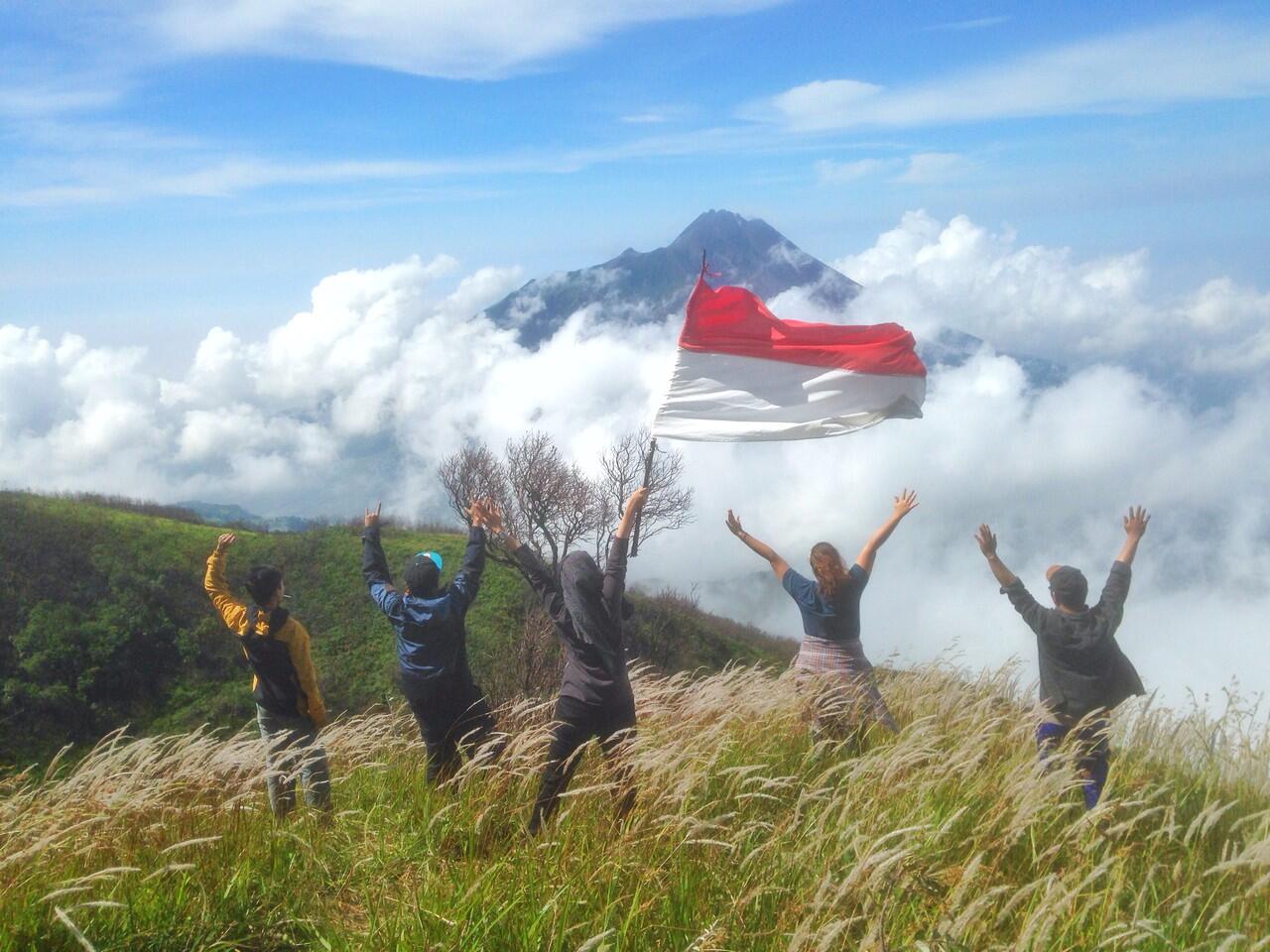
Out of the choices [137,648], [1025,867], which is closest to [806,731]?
[1025,867]

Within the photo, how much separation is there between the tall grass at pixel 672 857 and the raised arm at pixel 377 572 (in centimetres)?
97

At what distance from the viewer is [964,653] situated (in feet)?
31.2

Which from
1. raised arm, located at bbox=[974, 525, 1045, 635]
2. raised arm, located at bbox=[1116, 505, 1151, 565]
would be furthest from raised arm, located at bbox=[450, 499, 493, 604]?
raised arm, located at bbox=[1116, 505, 1151, 565]

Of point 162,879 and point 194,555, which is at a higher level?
point 162,879

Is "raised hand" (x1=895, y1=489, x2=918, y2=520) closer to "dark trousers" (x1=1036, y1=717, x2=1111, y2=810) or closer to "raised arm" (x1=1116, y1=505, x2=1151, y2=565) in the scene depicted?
"raised arm" (x1=1116, y1=505, x2=1151, y2=565)

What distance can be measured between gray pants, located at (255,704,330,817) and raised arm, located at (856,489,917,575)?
3636 millimetres

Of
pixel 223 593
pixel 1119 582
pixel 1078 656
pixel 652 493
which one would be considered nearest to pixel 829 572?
pixel 1078 656

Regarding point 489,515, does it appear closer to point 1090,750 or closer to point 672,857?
point 672,857

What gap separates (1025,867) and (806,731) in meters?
2.21

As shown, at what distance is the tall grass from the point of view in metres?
3.29

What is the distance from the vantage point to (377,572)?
645 centimetres

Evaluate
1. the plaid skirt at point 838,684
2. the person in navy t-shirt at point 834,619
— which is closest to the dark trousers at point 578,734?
the plaid skirt at point 838,684

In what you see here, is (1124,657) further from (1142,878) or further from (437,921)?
(437,921)

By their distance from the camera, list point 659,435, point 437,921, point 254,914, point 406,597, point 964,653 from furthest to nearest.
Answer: point 964,653 < point 659,435 < point 406,597 < point 254,914 < point 437,921
